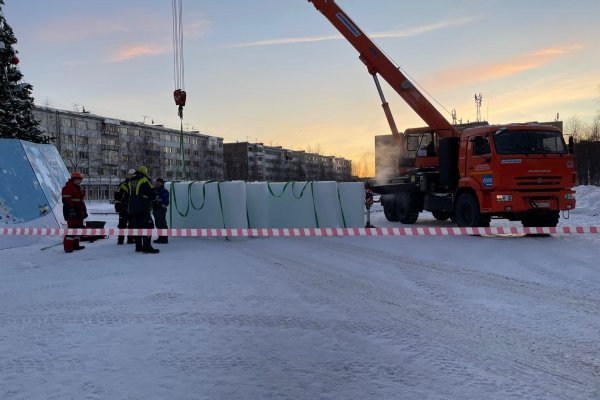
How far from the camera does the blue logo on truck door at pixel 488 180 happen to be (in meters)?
11.8

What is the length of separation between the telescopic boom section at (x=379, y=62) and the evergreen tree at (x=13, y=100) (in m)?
11.5

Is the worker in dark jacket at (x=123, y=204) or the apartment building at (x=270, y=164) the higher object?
the apartment building at (x=270, y=164)

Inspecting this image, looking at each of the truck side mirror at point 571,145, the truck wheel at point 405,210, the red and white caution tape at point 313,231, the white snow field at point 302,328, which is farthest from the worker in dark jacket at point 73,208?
the truck side mirror at point 571,145

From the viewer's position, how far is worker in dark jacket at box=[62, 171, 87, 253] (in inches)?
418

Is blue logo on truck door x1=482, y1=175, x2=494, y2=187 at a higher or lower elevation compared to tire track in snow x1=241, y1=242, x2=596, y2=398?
higher

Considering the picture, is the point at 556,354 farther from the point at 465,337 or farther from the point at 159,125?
the point at 159,125

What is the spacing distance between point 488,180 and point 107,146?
8797 centimetres

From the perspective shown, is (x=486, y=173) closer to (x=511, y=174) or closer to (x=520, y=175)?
(x=511, y=174)

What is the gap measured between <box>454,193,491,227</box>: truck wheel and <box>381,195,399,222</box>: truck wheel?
3.88 meters

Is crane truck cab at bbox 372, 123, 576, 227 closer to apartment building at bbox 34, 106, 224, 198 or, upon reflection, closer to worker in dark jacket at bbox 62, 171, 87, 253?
worker in dark jacket at bbox 62, 171, 87, 253

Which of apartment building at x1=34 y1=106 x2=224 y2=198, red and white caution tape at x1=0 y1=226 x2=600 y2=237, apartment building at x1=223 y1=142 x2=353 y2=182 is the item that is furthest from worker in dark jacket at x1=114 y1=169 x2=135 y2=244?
apartment building at x1=223 y1=142 x2=353 y2=182

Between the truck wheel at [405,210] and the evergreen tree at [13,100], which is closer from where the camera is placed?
the truck wheel at [405,210]

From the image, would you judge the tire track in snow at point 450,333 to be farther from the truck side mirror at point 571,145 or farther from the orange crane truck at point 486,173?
the truck side mirror at point 571,145

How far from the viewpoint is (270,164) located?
142 metres
